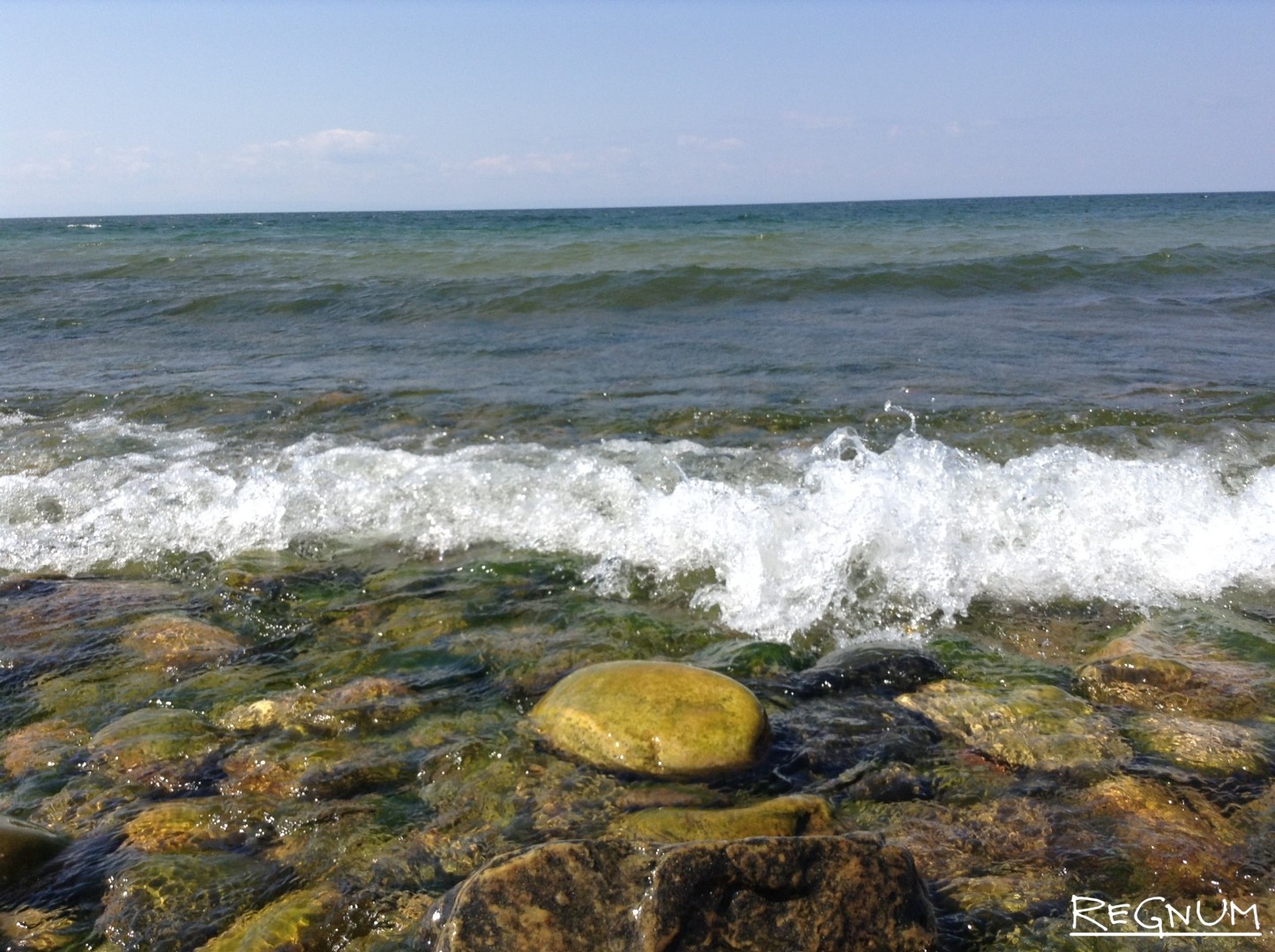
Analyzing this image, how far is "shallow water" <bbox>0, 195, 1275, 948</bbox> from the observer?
2418 mm

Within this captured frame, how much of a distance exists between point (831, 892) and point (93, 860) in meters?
1.78

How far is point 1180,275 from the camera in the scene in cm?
1439

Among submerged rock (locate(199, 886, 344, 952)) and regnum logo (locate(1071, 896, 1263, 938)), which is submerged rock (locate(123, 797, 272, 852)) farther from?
regnum logo (locate(1071, 896, 1263, 938))

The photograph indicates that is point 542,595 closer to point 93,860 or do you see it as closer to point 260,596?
point 260,596

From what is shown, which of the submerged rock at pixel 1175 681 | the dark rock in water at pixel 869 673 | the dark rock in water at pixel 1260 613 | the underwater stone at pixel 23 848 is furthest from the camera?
the dark rock in water at pixel 1260 613

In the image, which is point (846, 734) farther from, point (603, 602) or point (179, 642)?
point (179, 642)

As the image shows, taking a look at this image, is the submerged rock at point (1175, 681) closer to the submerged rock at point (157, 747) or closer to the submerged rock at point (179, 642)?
the submerged rock at point (157, 747)

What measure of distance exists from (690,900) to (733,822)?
0.49m

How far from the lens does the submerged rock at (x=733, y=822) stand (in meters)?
2.34

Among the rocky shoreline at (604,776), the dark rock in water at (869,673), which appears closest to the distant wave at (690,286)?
the rocky shoreline at (604,776)

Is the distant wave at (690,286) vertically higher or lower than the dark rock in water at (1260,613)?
higher

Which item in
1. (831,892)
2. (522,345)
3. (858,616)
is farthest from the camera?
(522,345)

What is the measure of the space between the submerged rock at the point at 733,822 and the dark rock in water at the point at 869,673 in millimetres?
737

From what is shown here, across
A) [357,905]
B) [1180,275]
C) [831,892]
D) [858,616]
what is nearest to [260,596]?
[357,905]
